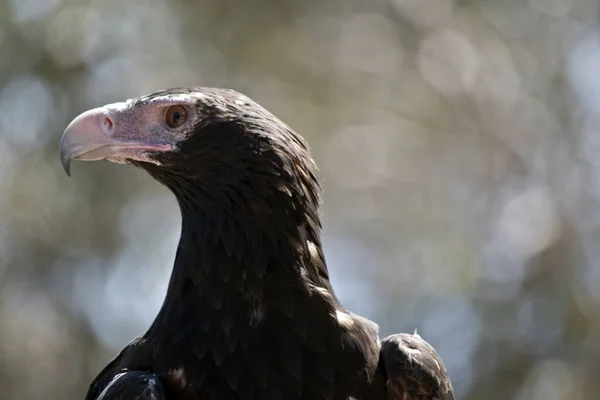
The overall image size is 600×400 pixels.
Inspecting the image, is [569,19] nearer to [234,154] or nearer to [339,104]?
[339,104]

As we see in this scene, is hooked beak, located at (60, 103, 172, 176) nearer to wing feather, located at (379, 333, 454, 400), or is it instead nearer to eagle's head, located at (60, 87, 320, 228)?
eagle's head, located at (60, 87, 320, 228)

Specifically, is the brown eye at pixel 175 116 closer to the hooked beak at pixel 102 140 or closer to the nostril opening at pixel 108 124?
the hooked beak at pixel 102 140

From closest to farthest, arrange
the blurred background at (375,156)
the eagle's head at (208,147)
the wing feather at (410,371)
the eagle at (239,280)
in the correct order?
the eagle at (239,280)
the wing feather at (410,371)
the eagle's head at (208,147)
the blurred background at (375,156)

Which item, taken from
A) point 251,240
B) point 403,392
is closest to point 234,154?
point 251,240

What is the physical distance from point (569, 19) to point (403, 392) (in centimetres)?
1135

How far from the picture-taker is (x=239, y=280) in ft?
13.8

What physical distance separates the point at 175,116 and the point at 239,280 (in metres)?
0.78

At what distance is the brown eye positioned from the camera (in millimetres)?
4391

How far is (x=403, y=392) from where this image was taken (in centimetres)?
418

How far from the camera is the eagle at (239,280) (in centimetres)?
402

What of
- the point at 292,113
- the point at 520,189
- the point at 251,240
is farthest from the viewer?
the point at 520,189

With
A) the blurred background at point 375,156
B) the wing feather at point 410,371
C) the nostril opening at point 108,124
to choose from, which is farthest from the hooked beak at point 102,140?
the blurred background at point 375,156

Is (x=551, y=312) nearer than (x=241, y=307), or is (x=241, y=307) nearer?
(x=241, y=307)

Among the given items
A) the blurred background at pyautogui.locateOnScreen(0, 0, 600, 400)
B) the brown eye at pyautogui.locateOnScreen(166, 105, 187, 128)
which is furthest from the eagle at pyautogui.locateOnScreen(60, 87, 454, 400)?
the blurred background at pyautogui.locateOnScreen(0, 0, 600, 400)
